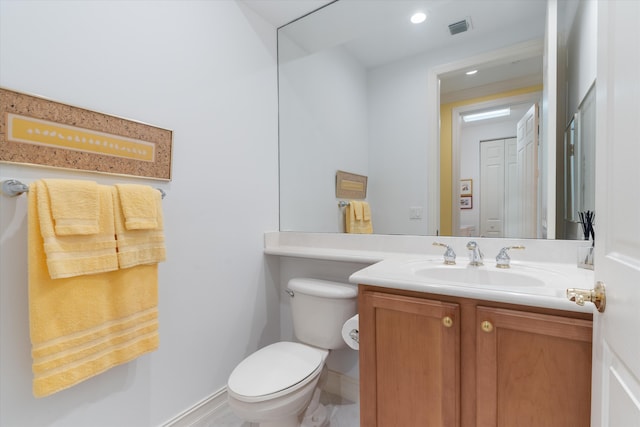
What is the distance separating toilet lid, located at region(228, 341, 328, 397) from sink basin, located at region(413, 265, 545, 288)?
0.68m

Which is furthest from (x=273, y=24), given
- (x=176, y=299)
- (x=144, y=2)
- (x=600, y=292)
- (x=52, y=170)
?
(x=600, y=292)

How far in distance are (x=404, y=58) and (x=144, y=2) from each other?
54.3 inches

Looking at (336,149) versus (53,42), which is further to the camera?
(336,149)

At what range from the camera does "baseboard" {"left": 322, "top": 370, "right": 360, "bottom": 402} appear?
1780 mm

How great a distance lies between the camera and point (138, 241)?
1.21 meters

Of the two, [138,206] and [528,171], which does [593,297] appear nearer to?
[528,171]

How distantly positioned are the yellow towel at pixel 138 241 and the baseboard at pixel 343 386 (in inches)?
50.3

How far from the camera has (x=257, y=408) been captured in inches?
47.2

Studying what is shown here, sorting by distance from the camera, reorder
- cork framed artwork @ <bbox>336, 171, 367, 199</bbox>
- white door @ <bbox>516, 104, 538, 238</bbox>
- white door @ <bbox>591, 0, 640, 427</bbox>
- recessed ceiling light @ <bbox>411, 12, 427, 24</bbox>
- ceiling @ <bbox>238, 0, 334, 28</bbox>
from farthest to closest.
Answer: cork framed artwork @ <bbox>336, 171, 367, 199</bbox> → ceiling @ <bbox>238, 0, 334, 28</bbox> → recessed ceiling light @ <bbox>411, 12, 427, 24</bbox> → white door @ <bbox>516, 104, 538, 238</bbox> → white door @ <bbox>591, 0, 640, 427</bbox>

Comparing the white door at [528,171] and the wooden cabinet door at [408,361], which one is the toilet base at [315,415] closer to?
the wooden cabinet door at [408,361]

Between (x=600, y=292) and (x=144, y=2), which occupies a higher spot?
(x=144, y=2)

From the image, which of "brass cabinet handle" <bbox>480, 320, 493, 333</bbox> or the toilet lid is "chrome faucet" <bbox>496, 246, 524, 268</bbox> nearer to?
"brass cabinet handle" <bbox>480, 320, 493, 333</bbox>

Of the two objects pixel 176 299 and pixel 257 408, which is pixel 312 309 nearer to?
pixel 257 408

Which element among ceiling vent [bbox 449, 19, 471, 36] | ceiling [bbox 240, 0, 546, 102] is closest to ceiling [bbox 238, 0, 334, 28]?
ceiling [bbox 240, 0, 546, 102]
